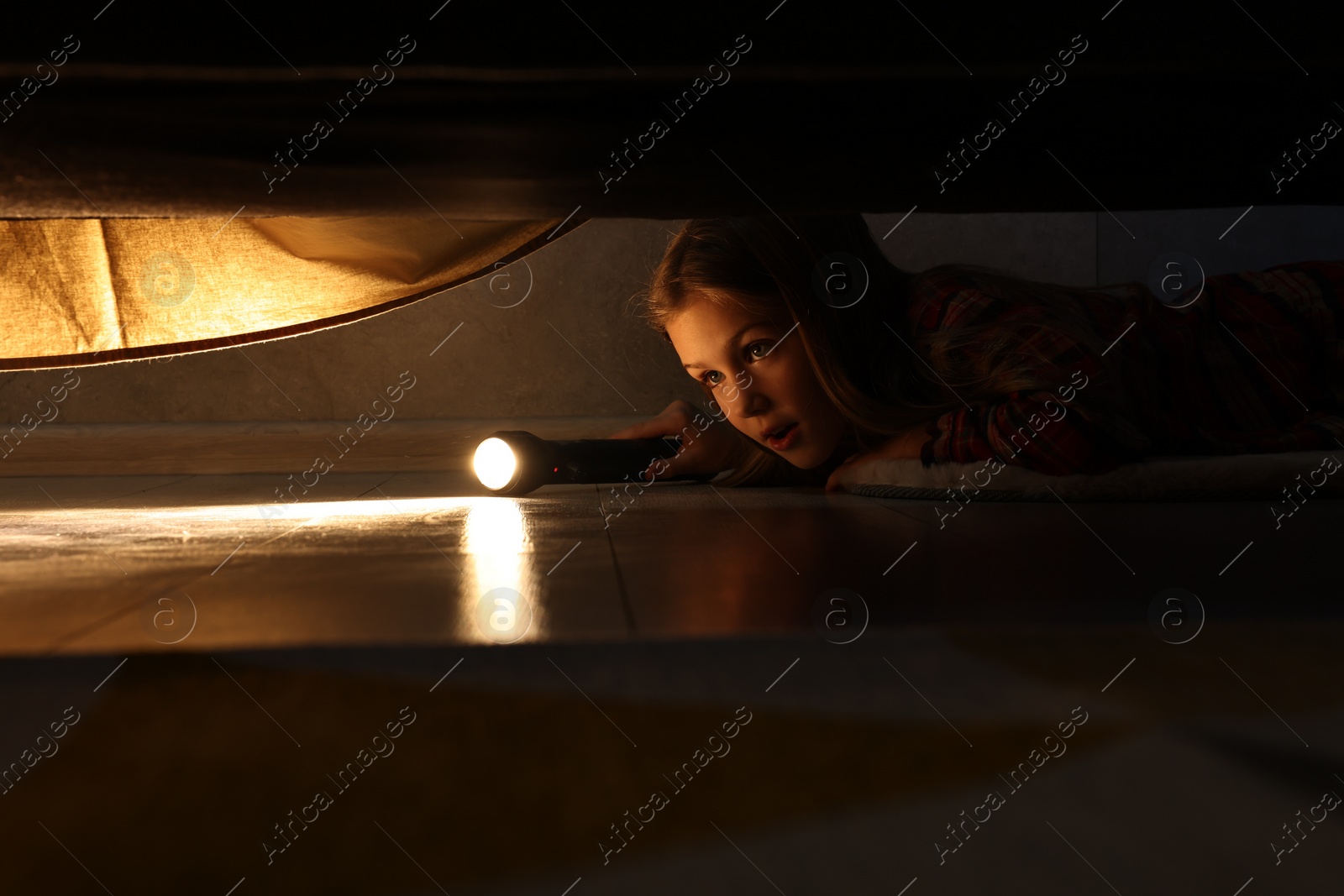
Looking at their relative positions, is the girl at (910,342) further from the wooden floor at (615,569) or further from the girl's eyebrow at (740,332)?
the wooden floor at (615,569)

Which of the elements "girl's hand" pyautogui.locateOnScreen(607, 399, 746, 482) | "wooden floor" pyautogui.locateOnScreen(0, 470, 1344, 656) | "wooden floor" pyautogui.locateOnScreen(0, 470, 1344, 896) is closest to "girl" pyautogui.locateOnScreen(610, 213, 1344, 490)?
"girl's hand" pyautogui.locateOnScreen(607, 399, 746, 482)

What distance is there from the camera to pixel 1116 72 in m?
0.52

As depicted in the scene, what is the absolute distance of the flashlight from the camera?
5.36 ft

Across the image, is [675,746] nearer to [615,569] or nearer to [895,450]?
[615,569]

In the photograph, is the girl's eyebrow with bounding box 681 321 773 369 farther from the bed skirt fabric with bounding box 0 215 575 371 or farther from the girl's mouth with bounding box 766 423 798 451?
the bed skirt fabric with bounding box 0 215 575 371

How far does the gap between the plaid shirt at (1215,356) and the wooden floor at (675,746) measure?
96cm

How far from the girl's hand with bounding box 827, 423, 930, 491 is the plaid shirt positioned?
0.15ft

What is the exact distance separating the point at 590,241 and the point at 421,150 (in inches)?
104

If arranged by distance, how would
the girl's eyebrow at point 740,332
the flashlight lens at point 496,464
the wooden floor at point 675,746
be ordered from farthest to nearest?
the flashlight lens at point 496,464
the girl's eyebrow at point 740,332
the wooden floor at point 675,746

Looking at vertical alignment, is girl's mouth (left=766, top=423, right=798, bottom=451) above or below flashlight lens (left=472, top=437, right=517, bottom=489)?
below

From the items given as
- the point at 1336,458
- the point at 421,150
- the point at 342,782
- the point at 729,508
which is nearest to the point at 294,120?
the point at 421,150

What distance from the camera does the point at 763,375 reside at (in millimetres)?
1530

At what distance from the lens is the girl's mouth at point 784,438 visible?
1.55m

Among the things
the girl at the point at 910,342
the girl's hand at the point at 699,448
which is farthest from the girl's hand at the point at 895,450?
→ the girl's hand at the point at 699,448
